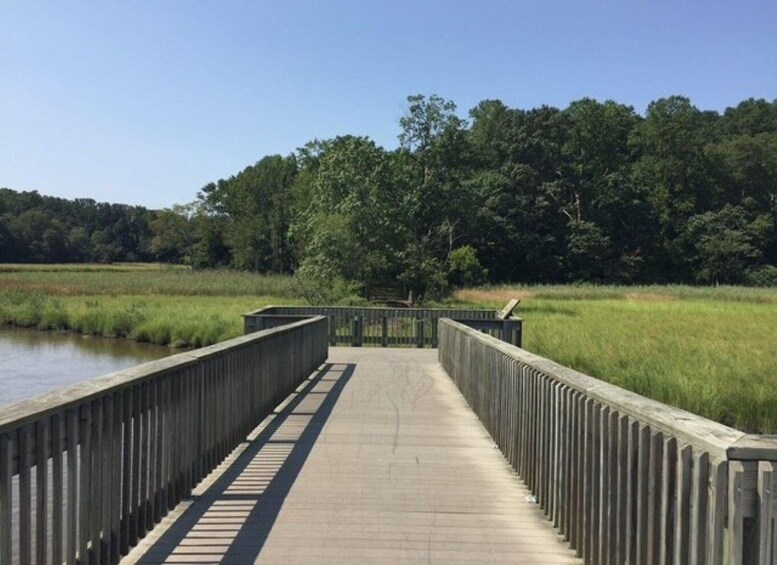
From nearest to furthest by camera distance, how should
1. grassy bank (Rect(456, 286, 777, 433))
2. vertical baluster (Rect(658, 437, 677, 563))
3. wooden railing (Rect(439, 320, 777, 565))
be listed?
wooden railing (Rect(439, 320, 777, 565)) → vertical baluster (Rect(658, 437, 677, 563)) → grassy bank (Rect(456, 286, 777, 433))

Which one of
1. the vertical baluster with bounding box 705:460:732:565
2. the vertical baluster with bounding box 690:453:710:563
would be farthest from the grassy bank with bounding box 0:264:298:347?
the vertical baluster with bounding box 705:460:732:565

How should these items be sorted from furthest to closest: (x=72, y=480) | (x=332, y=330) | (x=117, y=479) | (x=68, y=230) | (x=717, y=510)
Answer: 1. (x=68, y=230)
2. (x=332, y=330)
3. (x=117, y=479)
4. (x=72, y=480)
5. (x=717, y=510)

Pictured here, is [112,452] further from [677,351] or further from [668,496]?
[677,351]

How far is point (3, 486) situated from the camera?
2.52 metres

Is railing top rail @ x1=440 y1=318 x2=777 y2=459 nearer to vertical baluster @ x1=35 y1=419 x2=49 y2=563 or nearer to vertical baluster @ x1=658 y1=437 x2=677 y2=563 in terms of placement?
vertical baluster @ x1=658 y1=437 x2=677 y2=563

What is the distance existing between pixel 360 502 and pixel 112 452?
1.85 meters

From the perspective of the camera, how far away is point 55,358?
19172mm

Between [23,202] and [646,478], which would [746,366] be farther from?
[23,202]

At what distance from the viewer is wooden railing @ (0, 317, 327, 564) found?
9.02 feet

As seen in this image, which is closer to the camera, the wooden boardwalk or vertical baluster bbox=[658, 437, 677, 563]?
vertical baluster bbox=[658, 437, 677, 563]

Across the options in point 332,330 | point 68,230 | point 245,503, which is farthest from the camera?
point 68,230

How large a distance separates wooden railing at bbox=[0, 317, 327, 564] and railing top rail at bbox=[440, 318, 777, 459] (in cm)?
218

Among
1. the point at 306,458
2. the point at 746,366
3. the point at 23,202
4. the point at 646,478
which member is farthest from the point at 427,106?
the point at 23,202

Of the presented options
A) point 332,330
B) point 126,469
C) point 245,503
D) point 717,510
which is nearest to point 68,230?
point 332,330
